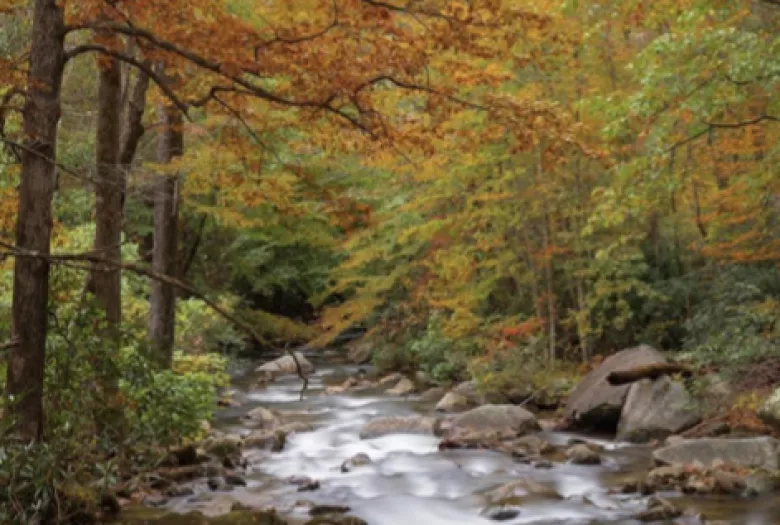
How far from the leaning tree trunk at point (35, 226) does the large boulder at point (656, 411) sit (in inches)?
347

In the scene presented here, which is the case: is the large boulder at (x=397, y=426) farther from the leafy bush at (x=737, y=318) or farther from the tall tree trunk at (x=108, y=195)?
the tall tree trunk at (x=108, y=195)

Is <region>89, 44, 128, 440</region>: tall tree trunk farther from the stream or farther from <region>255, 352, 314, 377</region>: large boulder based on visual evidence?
<region>255, 352, 314, 377</region>: large boulder

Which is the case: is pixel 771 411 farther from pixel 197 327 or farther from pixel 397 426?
pixel 197 327

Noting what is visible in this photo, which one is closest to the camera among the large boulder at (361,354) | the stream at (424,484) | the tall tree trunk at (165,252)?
the stream at (424,484)

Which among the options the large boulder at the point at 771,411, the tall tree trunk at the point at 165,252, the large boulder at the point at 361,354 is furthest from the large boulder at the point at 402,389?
the large boulder at the point at 771,411

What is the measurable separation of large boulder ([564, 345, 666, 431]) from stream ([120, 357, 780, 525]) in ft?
1.80

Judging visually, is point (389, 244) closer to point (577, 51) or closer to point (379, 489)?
point (577, 51)

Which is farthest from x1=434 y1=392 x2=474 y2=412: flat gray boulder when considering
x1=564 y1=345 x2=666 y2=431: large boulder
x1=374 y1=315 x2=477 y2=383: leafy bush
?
x1=564 y1=345 x2=666 y2=431: large boulder

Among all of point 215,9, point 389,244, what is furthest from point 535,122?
point 389,244

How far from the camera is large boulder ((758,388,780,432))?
1030 cm

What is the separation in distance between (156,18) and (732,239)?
11556mm

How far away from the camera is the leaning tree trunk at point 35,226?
245 inches

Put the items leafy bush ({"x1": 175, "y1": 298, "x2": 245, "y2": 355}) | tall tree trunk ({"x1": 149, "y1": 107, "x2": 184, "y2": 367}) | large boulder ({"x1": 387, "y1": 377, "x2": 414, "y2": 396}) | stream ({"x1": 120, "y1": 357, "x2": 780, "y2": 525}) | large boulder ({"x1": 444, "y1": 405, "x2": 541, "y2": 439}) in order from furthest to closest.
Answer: large boulder ({"x1": 387, "y1": 377, "x2": 414, "y2": 396}) < leafy bush ({"x1": 175, "y1": 298, "x2": 245, "y2": 355}) < large boulder ({"x1": 444, "y1": 405, "x2": 541, "y2": 439}) < tall tree trunk ({"x1": 149, "y1": 107, "x2": 184, "y2": 367}) < stream ({"x1": 120, "y1": 357, "x2": 780, "y2": 525})

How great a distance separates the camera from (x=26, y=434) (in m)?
6.28
